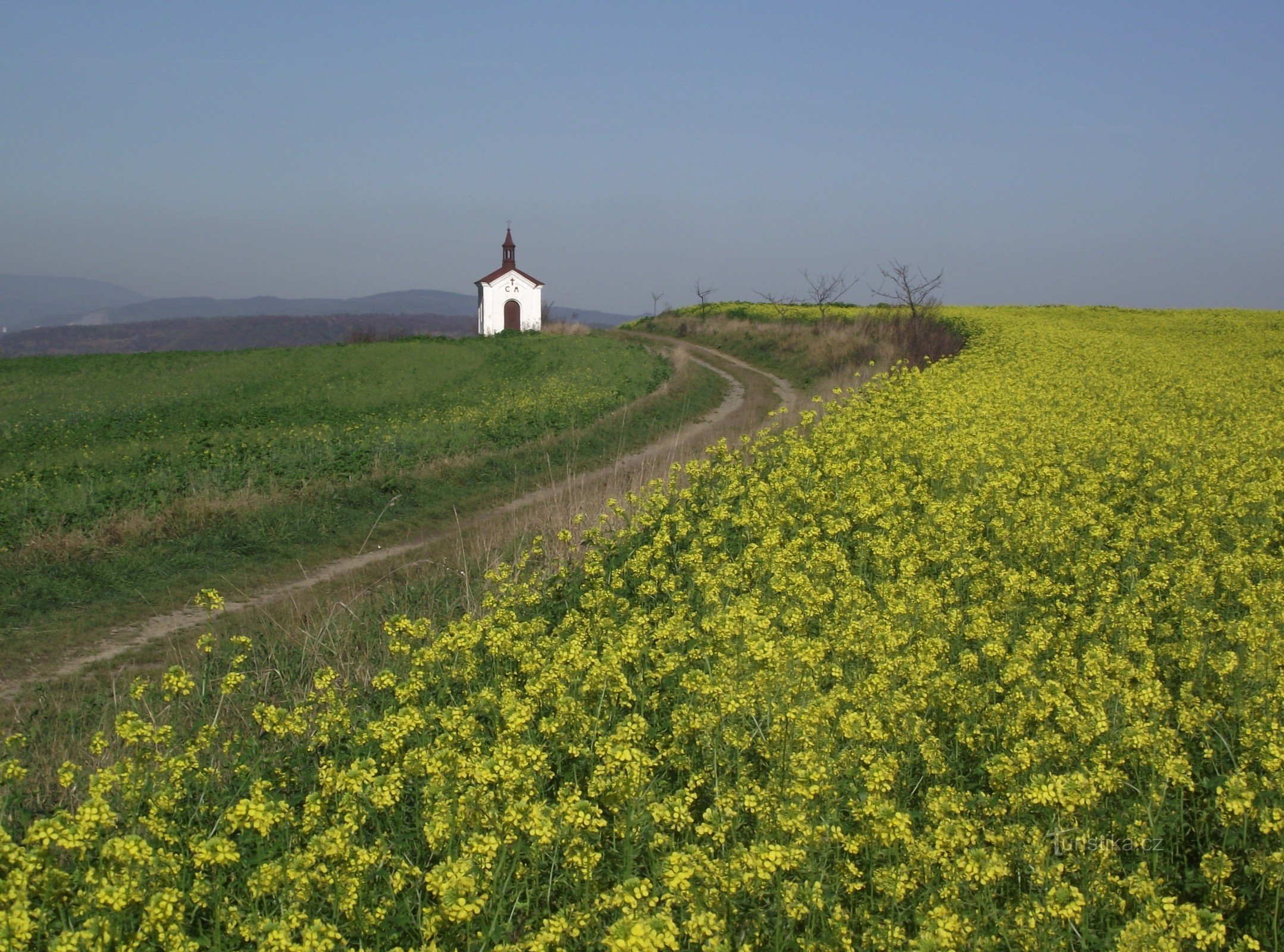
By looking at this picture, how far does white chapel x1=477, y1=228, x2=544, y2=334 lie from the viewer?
6388 centimetres

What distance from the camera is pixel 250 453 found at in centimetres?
1834

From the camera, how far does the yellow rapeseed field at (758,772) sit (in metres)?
3.88

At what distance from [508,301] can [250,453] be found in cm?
4736

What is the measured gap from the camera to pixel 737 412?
25.6 m

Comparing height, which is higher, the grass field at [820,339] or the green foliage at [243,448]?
the grass field at [820,339]

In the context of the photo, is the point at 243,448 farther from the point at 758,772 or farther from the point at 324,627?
the point at 758,772

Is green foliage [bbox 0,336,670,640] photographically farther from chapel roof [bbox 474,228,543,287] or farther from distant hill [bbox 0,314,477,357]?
distant hill [bbox 0,314,477,357]

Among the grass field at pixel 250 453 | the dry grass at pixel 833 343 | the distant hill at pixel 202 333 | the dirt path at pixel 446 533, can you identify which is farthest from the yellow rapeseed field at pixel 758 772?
the distant hill at pixel 202 333

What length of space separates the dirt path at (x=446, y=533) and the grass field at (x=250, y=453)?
1.82 ft

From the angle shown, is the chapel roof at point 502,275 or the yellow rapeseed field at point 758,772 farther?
the chapel roof at point 502,275

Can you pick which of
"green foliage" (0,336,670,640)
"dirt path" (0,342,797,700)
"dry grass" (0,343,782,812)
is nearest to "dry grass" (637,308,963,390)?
"dirt path" (0,342,797,700)

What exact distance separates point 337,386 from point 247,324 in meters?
158

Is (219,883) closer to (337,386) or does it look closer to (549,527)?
(549,527)

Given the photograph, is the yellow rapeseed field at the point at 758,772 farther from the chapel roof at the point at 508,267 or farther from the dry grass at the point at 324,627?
the chapel roof at the point at 508,267
